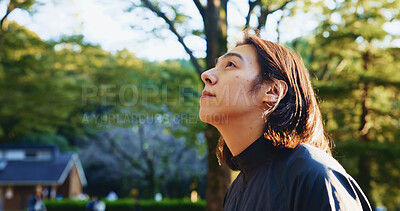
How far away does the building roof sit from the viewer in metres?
29.4

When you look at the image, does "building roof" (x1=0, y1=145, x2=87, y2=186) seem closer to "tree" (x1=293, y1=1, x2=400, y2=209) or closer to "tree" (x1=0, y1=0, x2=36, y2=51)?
"tree" (x1=0, y1=0, x2=36, y2=51)

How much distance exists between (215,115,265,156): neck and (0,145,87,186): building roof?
31.0 m

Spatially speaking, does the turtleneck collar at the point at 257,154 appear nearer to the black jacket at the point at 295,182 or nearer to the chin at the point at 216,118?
the black jacket at the point at 295,182

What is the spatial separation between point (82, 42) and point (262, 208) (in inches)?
516

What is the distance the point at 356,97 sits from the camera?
1148 cm

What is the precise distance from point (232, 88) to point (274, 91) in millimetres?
148

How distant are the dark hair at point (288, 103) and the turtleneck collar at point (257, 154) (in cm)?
3

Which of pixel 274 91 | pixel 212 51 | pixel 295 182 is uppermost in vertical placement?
pixel 212 51

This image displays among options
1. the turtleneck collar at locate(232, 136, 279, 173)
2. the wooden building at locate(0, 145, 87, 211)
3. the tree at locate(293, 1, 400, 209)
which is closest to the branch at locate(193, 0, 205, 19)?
the tree at locate(293, 1, 400, 209)

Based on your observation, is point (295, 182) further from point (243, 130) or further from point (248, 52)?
point (248, 52)

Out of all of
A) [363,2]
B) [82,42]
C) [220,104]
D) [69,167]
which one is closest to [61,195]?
[69,167]

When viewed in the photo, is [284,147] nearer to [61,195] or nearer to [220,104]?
[220,104]

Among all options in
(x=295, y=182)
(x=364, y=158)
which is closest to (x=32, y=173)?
A: (x=364, y=158)

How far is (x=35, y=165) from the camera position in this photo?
3091 cm
